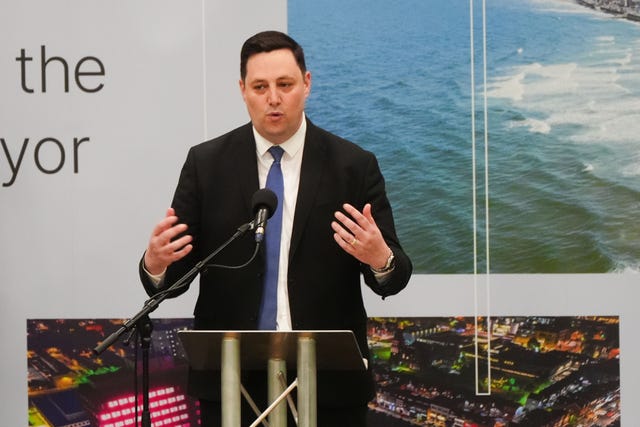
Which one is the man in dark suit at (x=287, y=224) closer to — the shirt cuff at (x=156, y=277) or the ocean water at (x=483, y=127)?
the shirt cuff at (x=156, y=277)

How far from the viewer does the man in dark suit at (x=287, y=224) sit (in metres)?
2.95

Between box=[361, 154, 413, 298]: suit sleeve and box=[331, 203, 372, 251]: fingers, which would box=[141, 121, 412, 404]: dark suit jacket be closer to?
box=[361, 154, 413, 298]: suit sleeve

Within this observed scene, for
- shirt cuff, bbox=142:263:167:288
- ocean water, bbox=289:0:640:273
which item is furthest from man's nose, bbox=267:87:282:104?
ocean water, bbox=289:0:640:273

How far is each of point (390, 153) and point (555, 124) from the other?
2.52 ft

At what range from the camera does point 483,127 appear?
435cm

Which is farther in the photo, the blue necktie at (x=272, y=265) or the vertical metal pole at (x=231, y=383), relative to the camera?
the blue necktie at (x=272, y=265)

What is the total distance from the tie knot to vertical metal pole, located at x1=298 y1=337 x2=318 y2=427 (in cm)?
86

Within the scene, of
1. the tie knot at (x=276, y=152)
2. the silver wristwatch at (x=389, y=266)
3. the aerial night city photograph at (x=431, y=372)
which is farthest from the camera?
the aerial night city photograph at (x=431, y=372)

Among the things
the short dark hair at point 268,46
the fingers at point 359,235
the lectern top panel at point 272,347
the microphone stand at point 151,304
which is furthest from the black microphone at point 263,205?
the short dark hair at point 268,46

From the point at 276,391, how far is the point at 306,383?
122 millimetres

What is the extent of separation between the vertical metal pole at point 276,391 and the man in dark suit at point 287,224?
1.36ft

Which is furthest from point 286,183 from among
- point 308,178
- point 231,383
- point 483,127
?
point 483,127

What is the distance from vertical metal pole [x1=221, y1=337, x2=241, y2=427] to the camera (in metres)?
2.39

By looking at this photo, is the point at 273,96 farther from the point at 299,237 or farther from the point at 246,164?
the point at 299,237
